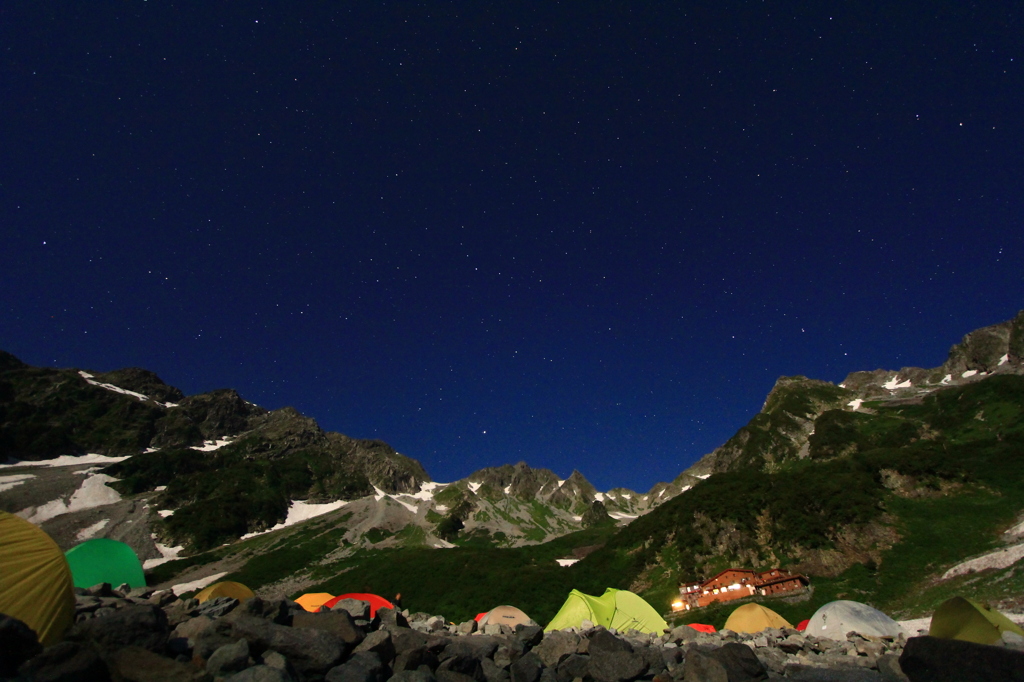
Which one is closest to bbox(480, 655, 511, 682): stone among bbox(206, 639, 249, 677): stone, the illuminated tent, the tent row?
the tent row

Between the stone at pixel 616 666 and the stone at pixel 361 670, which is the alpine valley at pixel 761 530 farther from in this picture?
the stone at pixel 361 670

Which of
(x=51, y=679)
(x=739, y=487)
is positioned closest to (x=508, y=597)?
(x=739, y=487)

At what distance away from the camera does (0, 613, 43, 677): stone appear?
616 cm

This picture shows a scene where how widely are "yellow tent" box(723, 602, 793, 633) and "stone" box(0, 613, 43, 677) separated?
1438 inches

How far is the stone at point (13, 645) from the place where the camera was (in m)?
6.16

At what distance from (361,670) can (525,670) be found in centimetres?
395

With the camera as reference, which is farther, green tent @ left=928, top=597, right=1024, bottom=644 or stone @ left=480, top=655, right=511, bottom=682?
green tent @ left=928, top=597, right=1024, bottom=644

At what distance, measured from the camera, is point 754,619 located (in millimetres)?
31875

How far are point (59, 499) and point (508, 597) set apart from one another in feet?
606

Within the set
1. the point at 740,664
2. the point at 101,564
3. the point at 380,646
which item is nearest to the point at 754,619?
the point at 740,664

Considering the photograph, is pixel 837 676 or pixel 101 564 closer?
pixel 837 676

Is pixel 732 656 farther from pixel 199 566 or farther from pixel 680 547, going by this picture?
pixel 199 566

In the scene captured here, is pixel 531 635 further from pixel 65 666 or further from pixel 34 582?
pixel 34 582

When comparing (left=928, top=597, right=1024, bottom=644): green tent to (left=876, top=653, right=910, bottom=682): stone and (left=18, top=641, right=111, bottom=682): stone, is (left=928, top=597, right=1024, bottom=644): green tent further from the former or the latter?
(left=18, top=641, right=111, bottom=682): stone
